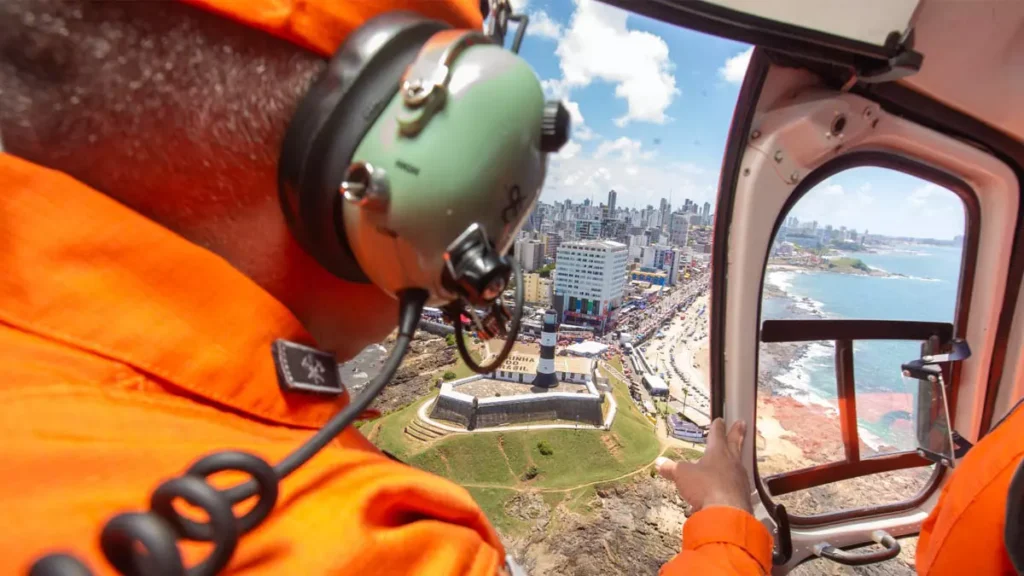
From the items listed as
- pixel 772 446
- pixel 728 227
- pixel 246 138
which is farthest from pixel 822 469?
pixel 246 138

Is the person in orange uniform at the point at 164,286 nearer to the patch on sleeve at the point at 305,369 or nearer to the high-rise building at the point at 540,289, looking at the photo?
the patch on sleeve at the point at 305,369

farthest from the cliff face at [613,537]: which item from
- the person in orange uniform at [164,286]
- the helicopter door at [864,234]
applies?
the person in orange uniform at [164,286]

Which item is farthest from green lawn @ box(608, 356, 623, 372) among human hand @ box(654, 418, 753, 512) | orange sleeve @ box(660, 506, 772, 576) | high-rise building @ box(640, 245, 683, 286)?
orange sleeve @ box(660, 506, 772, 576)

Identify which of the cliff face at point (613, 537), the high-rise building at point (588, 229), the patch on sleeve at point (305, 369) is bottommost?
the cliff face at point (613, 537)

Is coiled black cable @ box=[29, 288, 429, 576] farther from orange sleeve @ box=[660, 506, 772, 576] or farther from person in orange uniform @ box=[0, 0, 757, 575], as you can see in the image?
orange sleeve @ box=[660, 506, 772, 576]

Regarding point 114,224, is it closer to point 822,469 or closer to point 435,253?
point 435,253

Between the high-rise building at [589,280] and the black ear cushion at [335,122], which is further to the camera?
the high-rise building at [589,280]
